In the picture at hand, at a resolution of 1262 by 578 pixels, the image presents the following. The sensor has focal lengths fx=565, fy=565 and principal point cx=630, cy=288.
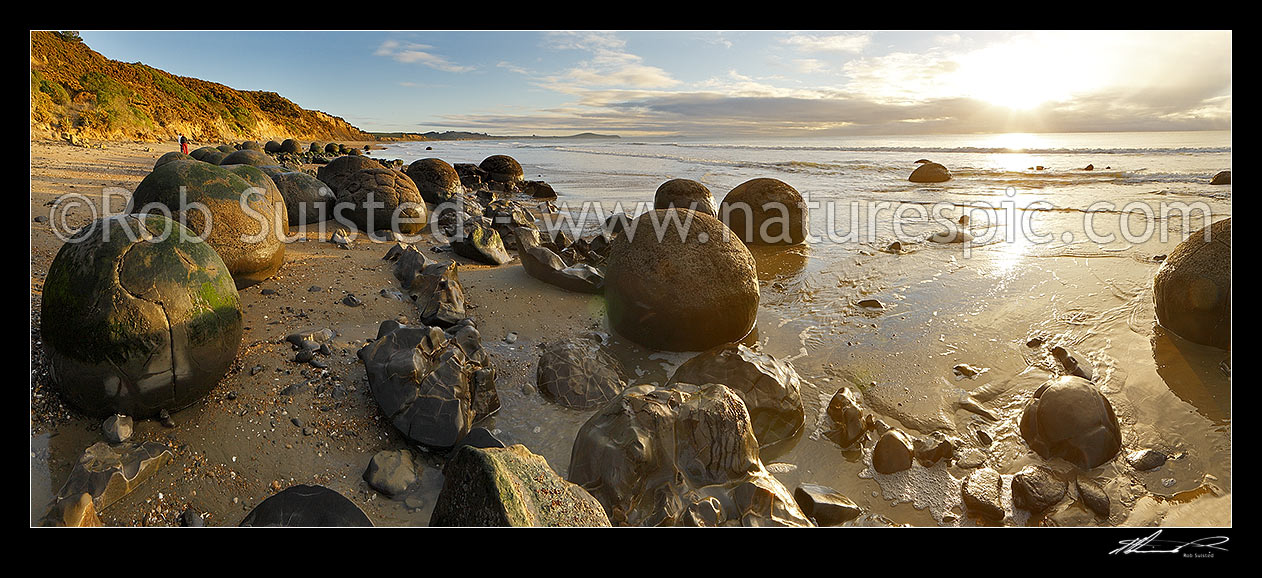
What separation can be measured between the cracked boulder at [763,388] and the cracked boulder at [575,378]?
2.18 ft

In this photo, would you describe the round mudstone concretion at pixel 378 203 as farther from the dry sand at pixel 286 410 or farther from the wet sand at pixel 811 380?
the dry sand at pixel 286 410

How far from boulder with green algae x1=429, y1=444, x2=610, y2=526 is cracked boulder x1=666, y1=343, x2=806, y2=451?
1682 millimetres

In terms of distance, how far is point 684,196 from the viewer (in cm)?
1064

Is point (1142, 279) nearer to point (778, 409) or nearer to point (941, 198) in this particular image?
point (778, 409)

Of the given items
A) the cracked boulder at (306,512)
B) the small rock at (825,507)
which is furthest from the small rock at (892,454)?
the cracked boulder at (306,512)

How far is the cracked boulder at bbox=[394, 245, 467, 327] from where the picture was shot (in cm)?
523

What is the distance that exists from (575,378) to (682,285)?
1.35 metres

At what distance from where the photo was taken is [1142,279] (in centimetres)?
752

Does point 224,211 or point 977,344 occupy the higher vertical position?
point 224,211

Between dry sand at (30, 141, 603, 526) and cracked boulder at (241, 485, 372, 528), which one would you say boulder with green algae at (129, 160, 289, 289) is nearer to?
dry sand at (30, 141, 603, 526)

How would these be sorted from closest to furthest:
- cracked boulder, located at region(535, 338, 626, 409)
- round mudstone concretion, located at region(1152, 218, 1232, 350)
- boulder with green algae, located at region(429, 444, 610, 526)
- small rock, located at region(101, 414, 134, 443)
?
boulder with green algae, located at region(429, 444, 610, 526), small rock, located at region(101, 414, 134, 443), cracked boulder, located at region(535, 338, 626, 409), round mudstone concretion, located at region(1152, 218, 1232, 350)

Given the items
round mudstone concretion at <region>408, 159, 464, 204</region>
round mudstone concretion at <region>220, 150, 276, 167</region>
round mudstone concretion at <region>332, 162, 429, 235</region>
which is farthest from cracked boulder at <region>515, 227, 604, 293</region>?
round mudstone concretion at <region>220, 150, 276, 167</region>

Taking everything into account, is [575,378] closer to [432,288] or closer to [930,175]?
[432,288]

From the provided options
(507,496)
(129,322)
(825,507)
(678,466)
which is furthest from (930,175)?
(129,322)
